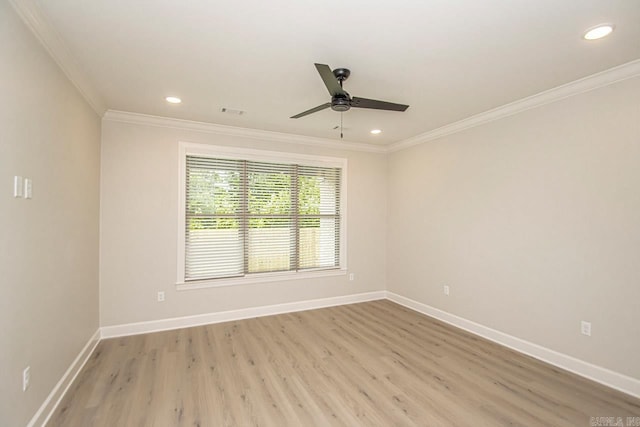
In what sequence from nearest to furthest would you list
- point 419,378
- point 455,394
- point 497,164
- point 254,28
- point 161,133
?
point 254,28 < point 455,394 < point 419,378 < point 497,164 < point 161,133

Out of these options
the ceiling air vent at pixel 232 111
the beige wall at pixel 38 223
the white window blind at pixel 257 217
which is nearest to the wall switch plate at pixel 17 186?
the beige wall at pixel 38 223

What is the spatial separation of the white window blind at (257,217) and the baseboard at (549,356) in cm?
192

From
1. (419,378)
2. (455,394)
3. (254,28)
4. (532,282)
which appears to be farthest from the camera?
(532,282)

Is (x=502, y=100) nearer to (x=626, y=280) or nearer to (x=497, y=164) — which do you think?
(x=497, y=164)

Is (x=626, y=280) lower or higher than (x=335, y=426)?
higher

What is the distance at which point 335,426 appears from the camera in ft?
6.79

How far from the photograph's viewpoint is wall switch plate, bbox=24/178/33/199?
1848mm

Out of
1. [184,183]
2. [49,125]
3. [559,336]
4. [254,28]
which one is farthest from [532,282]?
[49,125]

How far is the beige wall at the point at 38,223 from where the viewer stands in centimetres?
166

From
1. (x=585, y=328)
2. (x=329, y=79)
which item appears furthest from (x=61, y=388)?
(x=585, y=328)

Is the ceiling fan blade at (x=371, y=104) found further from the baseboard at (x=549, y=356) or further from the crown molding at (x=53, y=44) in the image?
the baseboard at (x=549, y=356)

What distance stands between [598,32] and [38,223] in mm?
3962

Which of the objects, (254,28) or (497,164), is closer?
(254,28)

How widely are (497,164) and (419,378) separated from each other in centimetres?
249
